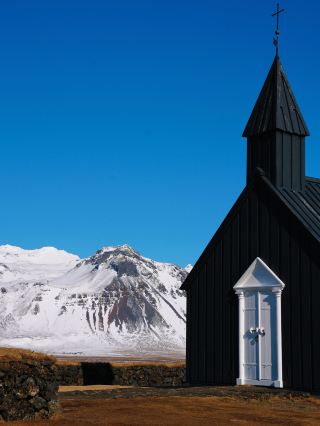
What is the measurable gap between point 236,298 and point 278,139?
5.36m

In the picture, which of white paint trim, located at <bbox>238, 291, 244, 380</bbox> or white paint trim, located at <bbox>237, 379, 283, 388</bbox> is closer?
white paint trim, located at <bbox>237, 379, 283, 388</bbox>

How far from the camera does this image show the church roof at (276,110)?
81.4 feet

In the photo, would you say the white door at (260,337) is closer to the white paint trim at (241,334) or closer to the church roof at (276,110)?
the white paint trim at (241,334)

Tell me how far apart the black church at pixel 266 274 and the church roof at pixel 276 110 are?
40 millimetres

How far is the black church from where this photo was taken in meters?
22.0

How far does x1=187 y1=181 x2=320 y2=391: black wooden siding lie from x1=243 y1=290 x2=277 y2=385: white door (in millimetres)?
404

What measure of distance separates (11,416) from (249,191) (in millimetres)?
12722

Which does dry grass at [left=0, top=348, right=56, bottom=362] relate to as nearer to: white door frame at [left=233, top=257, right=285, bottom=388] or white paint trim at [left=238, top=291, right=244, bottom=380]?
white door frame at [left=233, top=257, right=285, bottom=388]

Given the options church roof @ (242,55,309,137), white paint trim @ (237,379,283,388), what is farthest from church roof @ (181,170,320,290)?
white paint trim @ (237,379,283,388)

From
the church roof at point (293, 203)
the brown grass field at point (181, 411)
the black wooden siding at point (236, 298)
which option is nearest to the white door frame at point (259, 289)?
the black wooden siding at point (236, 298)

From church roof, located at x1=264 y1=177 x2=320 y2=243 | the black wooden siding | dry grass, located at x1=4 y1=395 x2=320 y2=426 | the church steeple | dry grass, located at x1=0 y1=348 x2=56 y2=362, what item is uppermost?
the church steeple

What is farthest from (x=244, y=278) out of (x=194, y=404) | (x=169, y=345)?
(x=169, y=345)

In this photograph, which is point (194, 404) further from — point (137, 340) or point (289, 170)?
point (137, 340)

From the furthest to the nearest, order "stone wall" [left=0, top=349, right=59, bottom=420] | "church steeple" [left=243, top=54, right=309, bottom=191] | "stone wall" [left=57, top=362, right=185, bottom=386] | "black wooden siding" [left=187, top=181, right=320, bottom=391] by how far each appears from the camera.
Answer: "stone wall" [left=57, top=362, right=185, bottom=386], "church steeple" [left=243, top=54, right=309, bottom=191], "black wooden siding" [left=187, top=181, right=320, bottom=391], "stone wall" [left=0, top=349, right=59, bottom=420]
